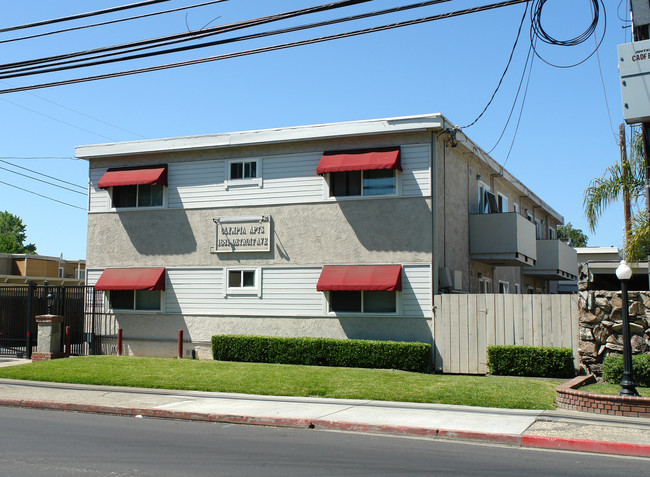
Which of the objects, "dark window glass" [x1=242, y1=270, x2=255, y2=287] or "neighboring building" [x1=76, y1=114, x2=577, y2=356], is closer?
"neighboring building" [x1=76, y1=114, x2=577, y2=356]

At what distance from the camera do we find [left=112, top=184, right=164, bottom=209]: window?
75.7 feet

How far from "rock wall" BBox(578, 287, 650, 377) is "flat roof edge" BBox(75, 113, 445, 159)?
6.53 metres

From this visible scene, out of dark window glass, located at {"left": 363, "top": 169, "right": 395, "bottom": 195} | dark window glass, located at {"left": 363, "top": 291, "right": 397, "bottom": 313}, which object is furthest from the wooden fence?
dark window glass, located at {"left": 363, "top": 169, "right": 395, "bottom": 195}

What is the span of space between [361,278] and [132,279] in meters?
7.90

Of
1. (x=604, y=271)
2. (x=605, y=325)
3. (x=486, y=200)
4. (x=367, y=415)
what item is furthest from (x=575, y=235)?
(x=367, y=415)

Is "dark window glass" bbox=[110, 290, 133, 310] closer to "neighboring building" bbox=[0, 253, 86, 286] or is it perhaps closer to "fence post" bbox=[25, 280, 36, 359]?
"fence post" bbox=[25, 280, 36, 359]

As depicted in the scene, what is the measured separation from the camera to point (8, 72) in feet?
49.7

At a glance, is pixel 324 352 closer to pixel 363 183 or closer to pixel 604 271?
pixel 363 183

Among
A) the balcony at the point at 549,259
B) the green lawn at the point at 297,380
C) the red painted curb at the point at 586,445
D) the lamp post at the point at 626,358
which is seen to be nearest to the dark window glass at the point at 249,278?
the green lawn at the point at 297,380

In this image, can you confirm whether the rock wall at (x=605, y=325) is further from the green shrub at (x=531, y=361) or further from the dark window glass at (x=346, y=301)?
the dark window glass at (x=346, y=301)

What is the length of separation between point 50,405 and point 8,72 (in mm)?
7314

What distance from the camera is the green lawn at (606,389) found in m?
13.1

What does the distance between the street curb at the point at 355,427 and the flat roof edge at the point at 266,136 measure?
10269mm

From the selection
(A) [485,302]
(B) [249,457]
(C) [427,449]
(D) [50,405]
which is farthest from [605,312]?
(D) [50,405]
